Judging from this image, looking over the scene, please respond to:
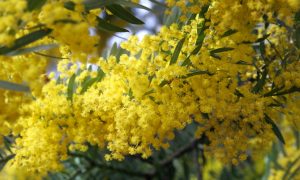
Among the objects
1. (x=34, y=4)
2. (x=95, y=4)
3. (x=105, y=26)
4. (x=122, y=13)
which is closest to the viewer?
(x=34, y=4)

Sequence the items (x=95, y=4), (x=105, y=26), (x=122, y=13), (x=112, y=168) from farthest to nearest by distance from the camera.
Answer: (x=112, y=168) < (x=122, y=13) < (x=105, y=26) < (x=95, y=4)

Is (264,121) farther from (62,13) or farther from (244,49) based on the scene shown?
(62,13)

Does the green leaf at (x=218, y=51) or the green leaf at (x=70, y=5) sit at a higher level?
the green leaf at (x=70, y=5)

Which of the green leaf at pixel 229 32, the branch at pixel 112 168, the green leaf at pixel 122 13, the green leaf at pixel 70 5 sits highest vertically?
the green leaf at pixel 229 32

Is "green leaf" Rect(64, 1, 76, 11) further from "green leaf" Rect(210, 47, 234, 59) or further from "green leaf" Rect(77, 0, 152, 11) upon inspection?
"green leaf" Rect(210, 47, 234, 59)

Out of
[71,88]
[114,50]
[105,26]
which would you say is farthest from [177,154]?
[105,26]

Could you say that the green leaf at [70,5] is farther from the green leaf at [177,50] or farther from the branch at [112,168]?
the branch at [112,168]

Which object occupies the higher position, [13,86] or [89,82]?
[13,86]

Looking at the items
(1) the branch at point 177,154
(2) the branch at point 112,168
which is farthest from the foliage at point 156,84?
(1) the branch at point 177,154

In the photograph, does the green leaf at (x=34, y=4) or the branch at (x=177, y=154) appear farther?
the branch at (x=177, y=154)

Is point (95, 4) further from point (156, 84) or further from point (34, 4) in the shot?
point (156, 84)

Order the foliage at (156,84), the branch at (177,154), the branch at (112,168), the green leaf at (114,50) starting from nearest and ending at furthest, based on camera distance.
Result: the foliage at (156,84)
the green leaf at (114,50)
the branch at (112,168)
the branch at (177,154)

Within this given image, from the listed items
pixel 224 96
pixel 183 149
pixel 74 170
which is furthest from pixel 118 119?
pixel 183 149
